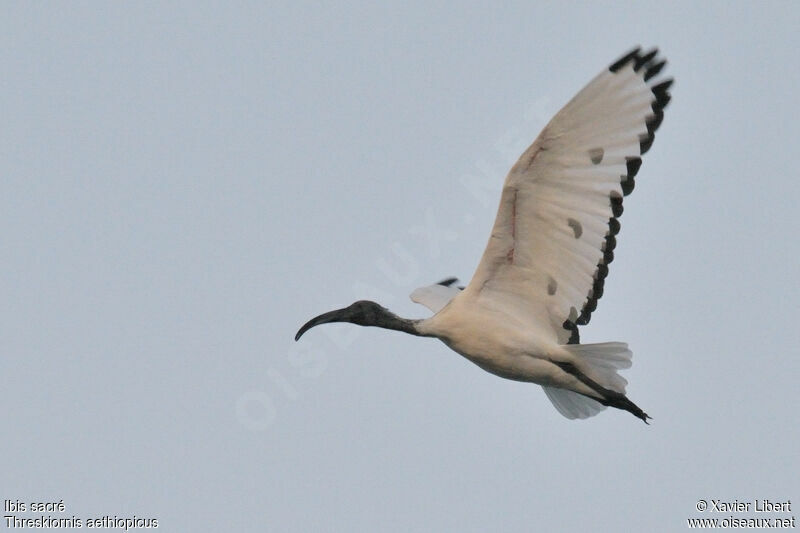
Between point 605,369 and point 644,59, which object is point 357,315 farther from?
point 644,59

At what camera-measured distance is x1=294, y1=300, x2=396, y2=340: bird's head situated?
11.2 m

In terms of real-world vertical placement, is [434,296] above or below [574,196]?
above

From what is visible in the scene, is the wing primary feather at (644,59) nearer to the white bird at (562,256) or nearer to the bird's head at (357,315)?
the white bird at (562,256)

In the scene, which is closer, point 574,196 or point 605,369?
point 574,196

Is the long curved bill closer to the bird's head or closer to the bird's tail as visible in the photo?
the bird's head

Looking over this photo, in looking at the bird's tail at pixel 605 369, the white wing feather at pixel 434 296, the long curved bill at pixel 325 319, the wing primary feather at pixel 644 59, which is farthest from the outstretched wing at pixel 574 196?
the white wing feather at pixel 434 296

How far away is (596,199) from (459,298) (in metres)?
1.42

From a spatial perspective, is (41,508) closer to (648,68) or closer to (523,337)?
(523,337)

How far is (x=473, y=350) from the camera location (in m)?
10.6

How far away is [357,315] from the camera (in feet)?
37.0

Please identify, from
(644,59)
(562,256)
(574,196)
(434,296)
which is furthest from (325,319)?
(644,59)

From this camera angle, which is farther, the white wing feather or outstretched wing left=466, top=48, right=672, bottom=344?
the white wing feather

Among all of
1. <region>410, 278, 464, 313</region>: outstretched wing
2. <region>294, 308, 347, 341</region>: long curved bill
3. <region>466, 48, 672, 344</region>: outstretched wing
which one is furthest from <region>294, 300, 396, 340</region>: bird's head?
<region>410, 278, 464, 313</region>: outstretched wing

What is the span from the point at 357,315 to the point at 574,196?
229cm
